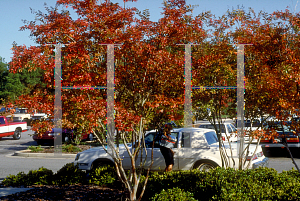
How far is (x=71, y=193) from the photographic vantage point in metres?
6.49

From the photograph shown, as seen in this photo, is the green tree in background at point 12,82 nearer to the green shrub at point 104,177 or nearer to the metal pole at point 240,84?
the green shrub at point 104,177

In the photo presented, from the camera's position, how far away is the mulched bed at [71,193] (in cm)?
609

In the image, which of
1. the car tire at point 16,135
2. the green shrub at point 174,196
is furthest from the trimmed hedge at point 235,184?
the car tire at point 16,135

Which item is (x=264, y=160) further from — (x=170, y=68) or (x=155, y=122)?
(x=170, y=68)

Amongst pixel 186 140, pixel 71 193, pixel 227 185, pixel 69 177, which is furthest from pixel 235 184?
pixel 69 177

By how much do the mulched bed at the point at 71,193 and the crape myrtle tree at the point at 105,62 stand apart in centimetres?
96

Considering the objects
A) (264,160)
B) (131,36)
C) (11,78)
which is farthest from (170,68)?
(11,78)

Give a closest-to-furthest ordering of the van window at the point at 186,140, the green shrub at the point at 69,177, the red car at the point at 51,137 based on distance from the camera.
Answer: the green shrub at the point at 69,177 → the van window at the point at 186,140 → the red car at the point at 51,137

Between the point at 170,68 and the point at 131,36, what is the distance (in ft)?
2.90

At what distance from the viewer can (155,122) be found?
5.71 metres

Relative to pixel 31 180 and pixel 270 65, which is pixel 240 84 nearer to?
pixel 270 65

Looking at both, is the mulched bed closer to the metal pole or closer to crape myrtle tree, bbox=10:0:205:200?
crape myrtle tree, bbox=10:0:205:200

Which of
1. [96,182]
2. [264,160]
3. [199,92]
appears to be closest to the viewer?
[199,92]

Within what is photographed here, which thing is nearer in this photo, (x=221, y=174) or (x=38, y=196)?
(x=221, y=174)
